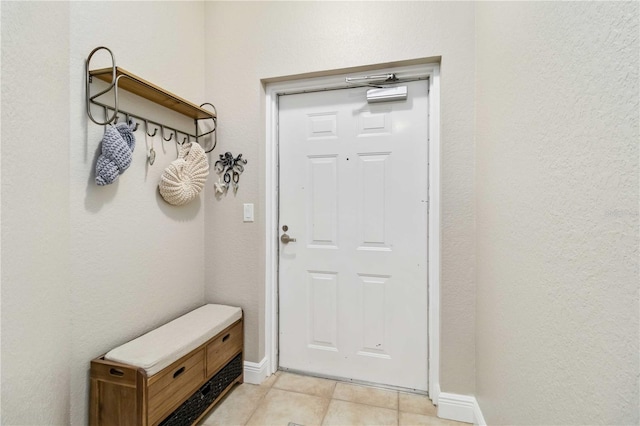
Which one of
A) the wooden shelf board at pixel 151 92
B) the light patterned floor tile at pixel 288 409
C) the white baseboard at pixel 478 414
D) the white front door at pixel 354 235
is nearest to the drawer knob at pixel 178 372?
the light patterned floor tile at pixel 288 409

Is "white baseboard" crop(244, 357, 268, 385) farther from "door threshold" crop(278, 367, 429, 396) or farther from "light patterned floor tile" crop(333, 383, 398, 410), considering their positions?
"light patterned floor tile" crop(333, 383, 398, 410)

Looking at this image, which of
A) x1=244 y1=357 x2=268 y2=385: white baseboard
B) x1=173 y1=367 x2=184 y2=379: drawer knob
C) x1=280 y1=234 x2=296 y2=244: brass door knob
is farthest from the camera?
x1=280 y1=234 x2=296 y2=244: brass door knob

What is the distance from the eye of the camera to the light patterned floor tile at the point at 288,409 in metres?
1.49

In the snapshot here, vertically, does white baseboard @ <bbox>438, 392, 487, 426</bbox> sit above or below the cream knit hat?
below

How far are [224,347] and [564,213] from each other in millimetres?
1704

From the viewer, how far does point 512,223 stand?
1043mm

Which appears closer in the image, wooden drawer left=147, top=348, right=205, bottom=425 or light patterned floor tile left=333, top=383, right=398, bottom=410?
wooden drawer left=147, top=348, right=205, bottom=425

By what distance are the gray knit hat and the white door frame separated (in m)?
0.81

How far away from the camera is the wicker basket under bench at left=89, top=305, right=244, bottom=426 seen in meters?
1.12

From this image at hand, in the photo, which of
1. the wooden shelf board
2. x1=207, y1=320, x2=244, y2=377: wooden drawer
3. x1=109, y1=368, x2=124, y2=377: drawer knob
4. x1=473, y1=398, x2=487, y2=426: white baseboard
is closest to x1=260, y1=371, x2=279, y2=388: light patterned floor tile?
x1=207, y1=320, x2=244, y2=377: wooden drawer

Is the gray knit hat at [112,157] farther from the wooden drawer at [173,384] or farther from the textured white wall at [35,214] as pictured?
the wooden drawer at [173,384]

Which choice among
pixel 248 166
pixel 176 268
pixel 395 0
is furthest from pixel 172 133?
pixel 395 0

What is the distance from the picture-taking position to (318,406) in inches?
63.1

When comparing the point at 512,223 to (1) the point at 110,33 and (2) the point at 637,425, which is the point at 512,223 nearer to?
(2) the point at 637,425
